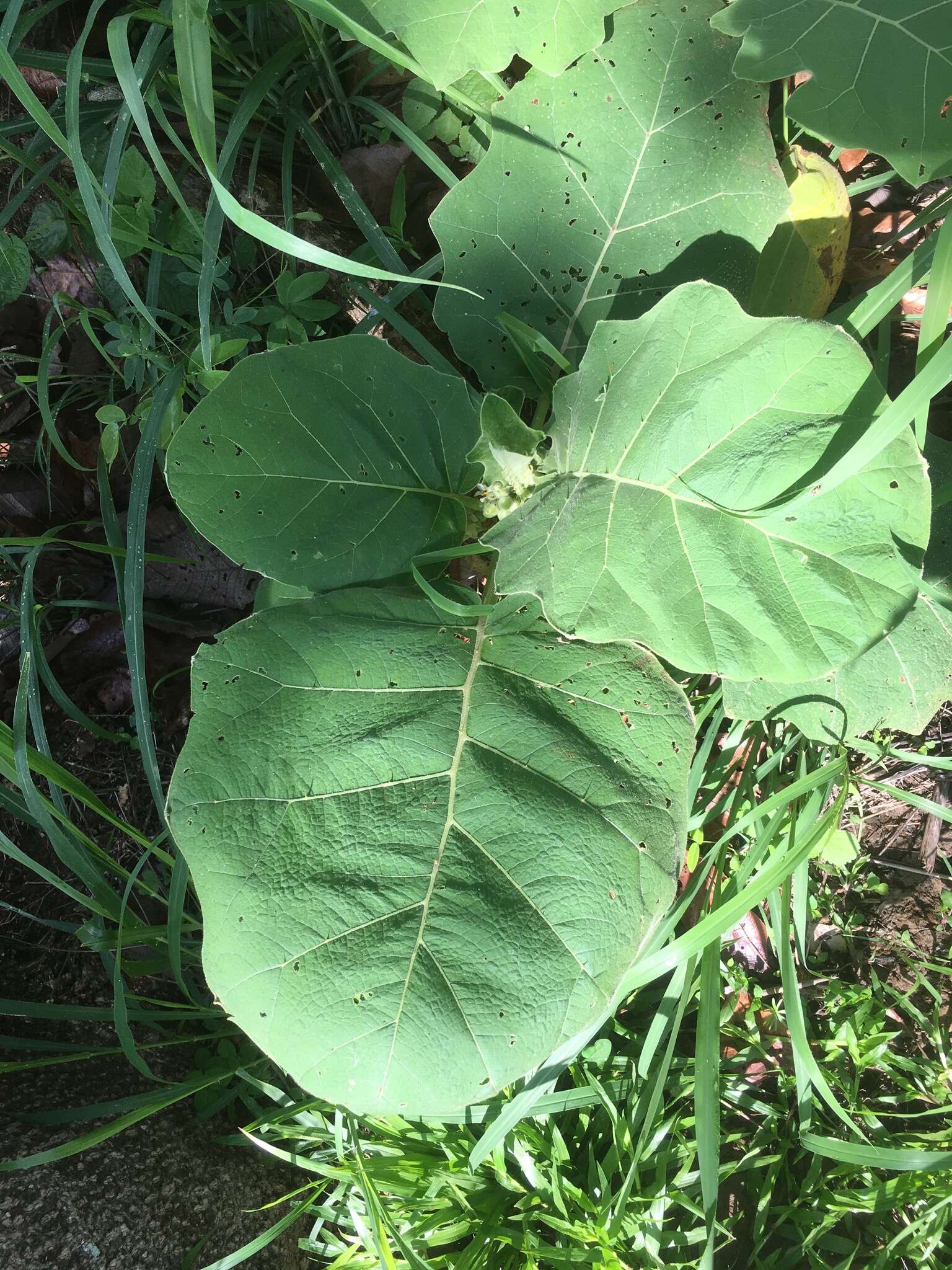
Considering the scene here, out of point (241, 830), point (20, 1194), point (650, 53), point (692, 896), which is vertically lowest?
point (20, 1194)

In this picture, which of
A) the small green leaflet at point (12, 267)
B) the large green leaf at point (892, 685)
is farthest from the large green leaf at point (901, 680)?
the small green leaflet at point (12, 267)

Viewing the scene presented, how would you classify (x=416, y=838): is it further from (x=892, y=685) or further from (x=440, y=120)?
(x=440, y=120)


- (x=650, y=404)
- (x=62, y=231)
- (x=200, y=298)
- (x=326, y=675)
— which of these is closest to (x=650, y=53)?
(x=650, y=404)

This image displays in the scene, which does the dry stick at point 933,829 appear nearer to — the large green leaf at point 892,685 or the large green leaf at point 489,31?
the large green leaf at point 892,685

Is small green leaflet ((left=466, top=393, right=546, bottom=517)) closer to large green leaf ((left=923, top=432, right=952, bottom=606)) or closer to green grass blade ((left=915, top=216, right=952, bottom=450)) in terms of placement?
green grass blade ((left=915, top=216, right=952, bottom=450))

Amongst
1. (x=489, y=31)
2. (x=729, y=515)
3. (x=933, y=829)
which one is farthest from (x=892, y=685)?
(x=489, y=31)

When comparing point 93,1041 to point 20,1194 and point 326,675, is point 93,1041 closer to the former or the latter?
point 20,1194
